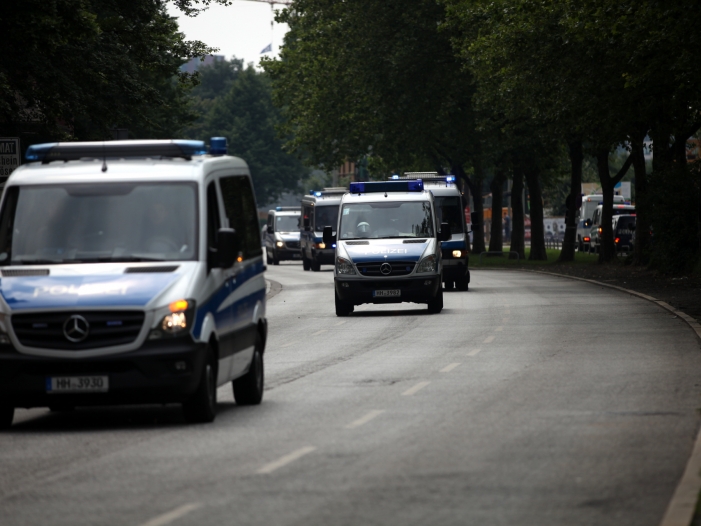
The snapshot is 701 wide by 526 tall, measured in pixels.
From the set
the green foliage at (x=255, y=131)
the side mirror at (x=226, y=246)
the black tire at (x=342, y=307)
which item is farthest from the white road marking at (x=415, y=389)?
the green foliage at (x=255, y=131)

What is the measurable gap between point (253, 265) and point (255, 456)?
3762 millimetres

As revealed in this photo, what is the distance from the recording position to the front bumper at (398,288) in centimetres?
2683

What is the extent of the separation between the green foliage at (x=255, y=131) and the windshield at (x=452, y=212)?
9948 cm

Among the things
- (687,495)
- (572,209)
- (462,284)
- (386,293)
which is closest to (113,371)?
(687,495)

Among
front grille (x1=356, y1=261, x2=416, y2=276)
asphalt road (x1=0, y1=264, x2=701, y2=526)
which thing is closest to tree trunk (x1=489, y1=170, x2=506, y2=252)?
front grille (x1=356, y1=261, x2=416, y2=276)

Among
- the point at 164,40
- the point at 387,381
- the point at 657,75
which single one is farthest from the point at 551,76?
the point at 387,381

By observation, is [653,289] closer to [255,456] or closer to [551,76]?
[551,76]

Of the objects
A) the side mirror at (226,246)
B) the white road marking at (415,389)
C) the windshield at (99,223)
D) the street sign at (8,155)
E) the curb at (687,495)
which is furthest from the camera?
the street sign at (8,155)

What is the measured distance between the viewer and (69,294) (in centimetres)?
1140

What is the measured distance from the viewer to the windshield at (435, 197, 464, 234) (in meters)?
36.0

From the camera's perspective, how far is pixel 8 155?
21.2 meters

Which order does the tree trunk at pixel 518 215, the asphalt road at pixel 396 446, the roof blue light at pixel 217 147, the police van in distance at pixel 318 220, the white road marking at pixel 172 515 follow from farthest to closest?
the tree trunk at pixel 518 215, the police van in distance at pixel 318 220, the roof blue light at pixel 217 147, the asphalt road at pixel 396 446, the white road marking at pixel 172 515

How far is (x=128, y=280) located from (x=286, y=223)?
56.4m

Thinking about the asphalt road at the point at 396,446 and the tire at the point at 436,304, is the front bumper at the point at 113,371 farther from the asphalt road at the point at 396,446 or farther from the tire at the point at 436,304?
the tire at the point at 436,304
